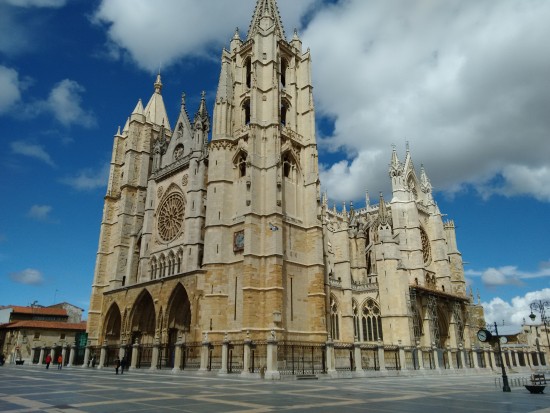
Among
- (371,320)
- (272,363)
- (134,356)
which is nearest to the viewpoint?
(272,363)

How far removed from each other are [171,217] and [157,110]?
16.7 metres

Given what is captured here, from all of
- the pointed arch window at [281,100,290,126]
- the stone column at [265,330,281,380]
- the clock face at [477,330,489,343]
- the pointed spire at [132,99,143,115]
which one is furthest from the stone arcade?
the clock face at [477,330,489,343]

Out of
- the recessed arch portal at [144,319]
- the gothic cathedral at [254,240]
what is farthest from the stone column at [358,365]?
the recessed arch portal at [144,319]

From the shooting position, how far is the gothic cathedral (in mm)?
27703

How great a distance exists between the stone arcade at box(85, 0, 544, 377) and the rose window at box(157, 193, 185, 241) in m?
0.15

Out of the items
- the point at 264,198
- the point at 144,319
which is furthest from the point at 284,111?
the point at 144,319

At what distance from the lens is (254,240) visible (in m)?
27.3

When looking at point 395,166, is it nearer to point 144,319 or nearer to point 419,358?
point 419,358

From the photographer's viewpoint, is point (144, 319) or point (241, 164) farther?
point (144, 319)

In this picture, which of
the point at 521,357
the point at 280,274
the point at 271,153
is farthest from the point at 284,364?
the point at 521,357

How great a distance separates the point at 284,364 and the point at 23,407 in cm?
1787

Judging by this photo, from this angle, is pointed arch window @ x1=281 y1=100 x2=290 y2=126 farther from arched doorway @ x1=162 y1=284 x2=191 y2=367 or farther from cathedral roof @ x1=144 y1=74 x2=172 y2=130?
cathedral roof @ x1=144 y1=74 x2=172 y2=130

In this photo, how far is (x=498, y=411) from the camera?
855cm

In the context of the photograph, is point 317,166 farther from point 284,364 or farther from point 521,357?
point 521,357
